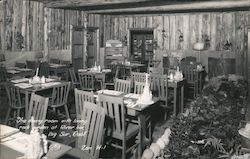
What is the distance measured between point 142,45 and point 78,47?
3007mm

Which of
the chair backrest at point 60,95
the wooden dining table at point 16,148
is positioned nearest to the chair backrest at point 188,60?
the chair backrest at point 60,95

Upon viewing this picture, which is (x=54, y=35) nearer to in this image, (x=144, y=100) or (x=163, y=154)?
(x=144, y=100)

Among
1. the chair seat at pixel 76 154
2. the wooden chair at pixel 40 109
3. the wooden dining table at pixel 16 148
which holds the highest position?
the wooden chair at pixel 40 109

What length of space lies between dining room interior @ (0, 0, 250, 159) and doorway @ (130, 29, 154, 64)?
49mm

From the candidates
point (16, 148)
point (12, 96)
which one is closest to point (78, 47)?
point (12, 96)

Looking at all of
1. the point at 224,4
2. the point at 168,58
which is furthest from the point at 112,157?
the point at 168,58

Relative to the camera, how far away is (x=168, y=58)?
10.0 m

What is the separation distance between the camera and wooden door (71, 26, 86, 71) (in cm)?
949

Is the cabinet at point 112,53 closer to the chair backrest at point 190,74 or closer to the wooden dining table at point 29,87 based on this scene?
the chair backrest at point 190,74

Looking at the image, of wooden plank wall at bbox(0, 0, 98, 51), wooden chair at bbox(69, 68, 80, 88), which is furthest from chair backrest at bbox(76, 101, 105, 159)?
wooden plank wall at bbox(0, 0, 98, 51)

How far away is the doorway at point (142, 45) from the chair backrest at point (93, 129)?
832 centimetres

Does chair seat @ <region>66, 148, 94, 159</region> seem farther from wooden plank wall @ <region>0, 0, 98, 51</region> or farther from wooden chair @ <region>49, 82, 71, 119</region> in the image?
wooden plank wall @ <region>0, 0, 98, 51</region>

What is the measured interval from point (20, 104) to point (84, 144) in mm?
2289

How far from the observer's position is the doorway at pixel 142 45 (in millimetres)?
10805
